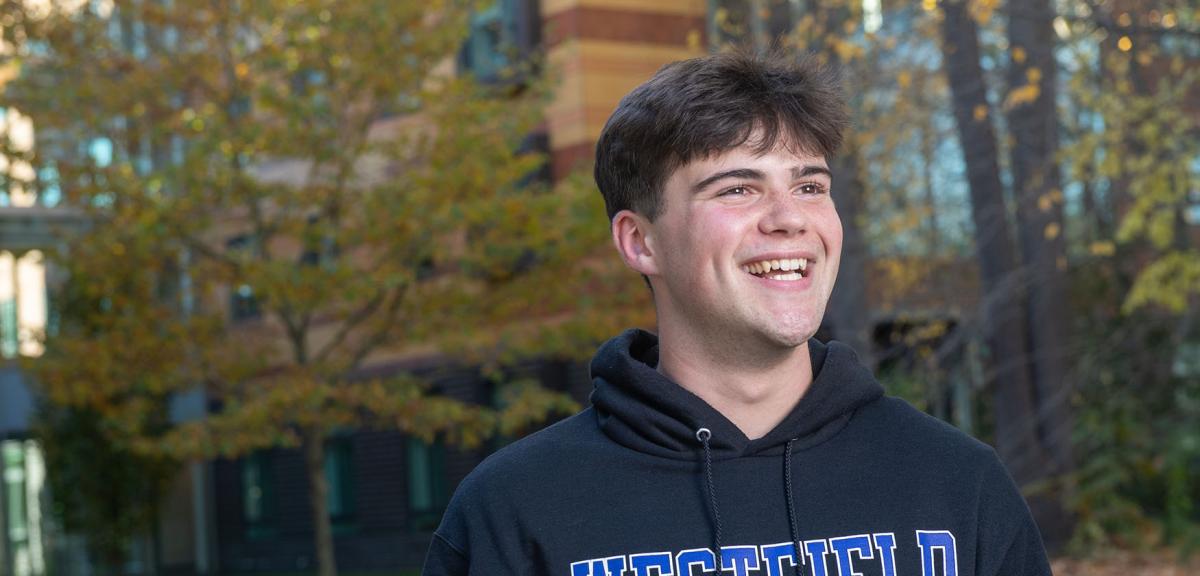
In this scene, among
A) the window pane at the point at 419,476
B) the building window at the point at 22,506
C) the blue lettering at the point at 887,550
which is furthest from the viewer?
the building window at the point at 22,506

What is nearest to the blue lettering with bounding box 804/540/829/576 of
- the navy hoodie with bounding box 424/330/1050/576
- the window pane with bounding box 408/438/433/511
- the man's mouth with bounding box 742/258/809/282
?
the navy hoodie with bounding box 424/330/1050/576

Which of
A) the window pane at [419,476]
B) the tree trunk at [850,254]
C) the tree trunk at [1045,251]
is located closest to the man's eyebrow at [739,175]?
the tree trunk at [1045,251]

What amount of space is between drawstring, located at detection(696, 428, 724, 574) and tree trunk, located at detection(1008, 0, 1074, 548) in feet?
33.9

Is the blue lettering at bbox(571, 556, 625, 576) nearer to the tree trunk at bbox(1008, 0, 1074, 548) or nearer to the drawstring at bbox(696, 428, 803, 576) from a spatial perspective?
the drawstring at bbox(696, 428, 803, 576)

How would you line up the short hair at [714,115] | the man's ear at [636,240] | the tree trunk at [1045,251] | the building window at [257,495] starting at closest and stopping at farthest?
1. the short hair at [714,115]
2. the man's ear at [636,240]
3. the tree trunk at [1045,251]
4. the building window at [257,495]

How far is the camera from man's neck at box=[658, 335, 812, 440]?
2785 mm

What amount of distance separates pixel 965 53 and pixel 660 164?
39.5 ft

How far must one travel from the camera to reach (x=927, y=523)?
8.71 ft

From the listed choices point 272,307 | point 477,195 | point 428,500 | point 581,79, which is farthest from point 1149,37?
point 428,500

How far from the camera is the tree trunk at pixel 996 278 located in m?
14.3

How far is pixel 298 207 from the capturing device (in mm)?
17281

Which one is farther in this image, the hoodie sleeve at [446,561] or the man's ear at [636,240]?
the man's ear at [636,240]

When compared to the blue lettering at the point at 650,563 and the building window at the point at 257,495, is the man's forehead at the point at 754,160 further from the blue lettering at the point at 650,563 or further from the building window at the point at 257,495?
the building window at the point at 257,495

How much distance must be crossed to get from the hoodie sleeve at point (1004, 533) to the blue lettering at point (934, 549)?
7 centimetres
